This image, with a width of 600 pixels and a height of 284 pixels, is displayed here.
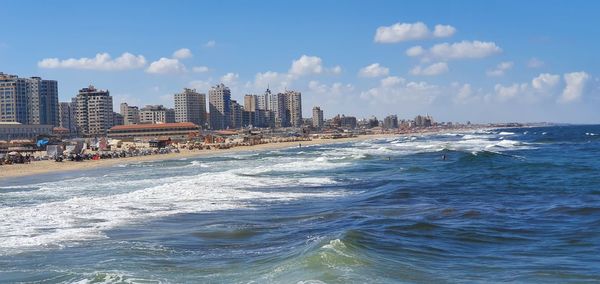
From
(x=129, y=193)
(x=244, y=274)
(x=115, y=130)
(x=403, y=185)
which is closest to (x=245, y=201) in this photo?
(x=129, y=193)

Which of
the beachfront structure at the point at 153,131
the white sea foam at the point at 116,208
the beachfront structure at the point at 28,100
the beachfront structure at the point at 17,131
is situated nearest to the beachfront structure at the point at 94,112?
the beachfront structure at the point at 28,100

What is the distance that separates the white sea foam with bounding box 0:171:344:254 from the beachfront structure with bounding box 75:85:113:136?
163 m

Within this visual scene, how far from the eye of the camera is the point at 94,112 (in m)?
191

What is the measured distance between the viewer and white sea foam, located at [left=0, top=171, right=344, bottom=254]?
707 inches

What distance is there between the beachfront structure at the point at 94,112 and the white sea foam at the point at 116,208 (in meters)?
163

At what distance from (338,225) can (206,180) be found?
18325 mm

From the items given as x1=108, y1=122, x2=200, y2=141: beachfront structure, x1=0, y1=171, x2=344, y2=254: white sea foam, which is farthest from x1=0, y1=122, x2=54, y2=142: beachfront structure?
x1=0, y1=171, x2=344, y2=254: white sea foam

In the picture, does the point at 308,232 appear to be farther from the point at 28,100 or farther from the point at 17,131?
the point at 28,100

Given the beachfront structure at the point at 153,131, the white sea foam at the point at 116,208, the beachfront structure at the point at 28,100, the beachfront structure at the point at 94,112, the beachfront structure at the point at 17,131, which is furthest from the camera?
the beachfront structure at the point at 94,112

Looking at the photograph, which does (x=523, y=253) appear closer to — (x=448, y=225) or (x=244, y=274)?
(x=448, y=225)

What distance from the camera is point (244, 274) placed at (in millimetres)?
12883

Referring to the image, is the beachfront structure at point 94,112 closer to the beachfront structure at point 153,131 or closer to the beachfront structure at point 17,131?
the beachfront structure at point 153,131

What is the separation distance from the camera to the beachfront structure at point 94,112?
19000cm

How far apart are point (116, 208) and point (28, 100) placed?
168 metres
